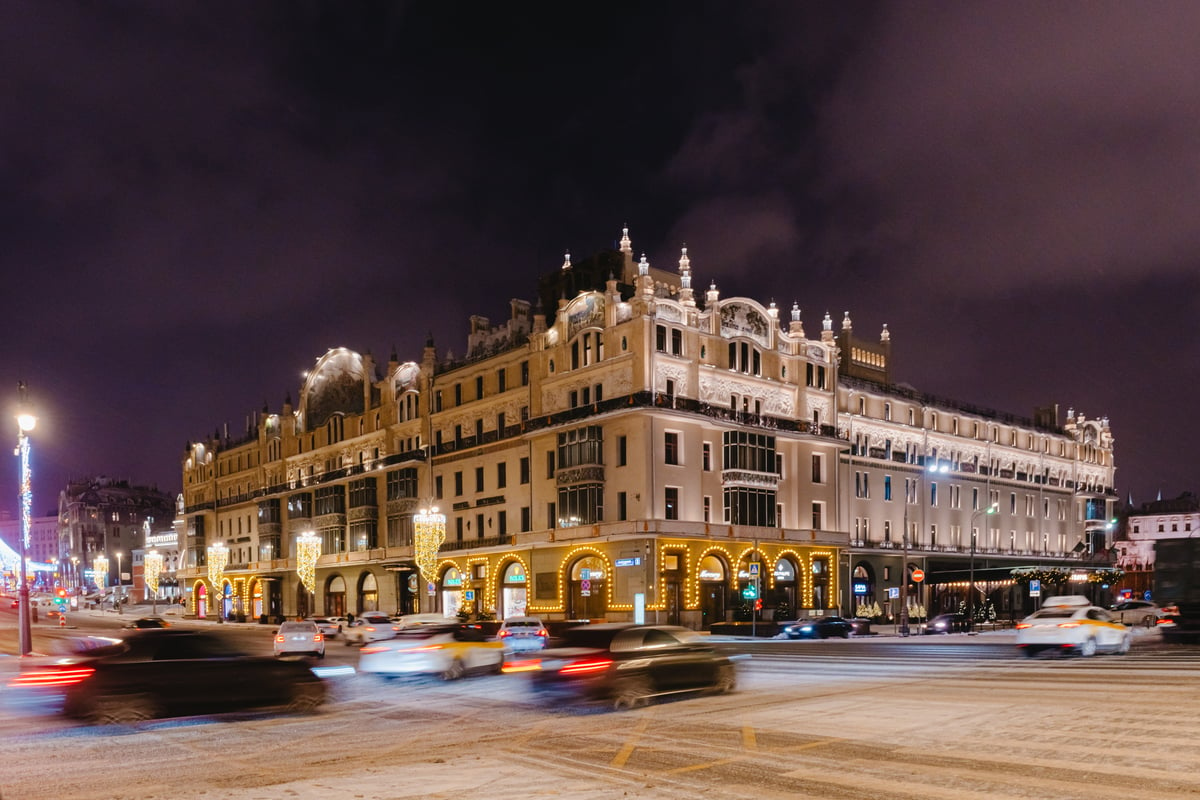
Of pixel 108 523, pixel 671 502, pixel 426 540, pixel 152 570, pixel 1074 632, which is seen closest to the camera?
pixel 1074 632

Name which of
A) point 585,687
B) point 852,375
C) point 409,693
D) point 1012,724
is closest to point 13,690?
point 409,693

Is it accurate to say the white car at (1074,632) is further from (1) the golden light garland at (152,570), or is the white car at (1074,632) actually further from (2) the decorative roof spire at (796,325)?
(1) the golden light garland at (152,570)

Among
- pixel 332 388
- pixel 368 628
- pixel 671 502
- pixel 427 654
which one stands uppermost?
pixel 332 388

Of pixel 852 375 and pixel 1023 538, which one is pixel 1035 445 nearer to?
pixel 1023 538

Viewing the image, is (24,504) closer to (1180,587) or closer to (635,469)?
(635,469)

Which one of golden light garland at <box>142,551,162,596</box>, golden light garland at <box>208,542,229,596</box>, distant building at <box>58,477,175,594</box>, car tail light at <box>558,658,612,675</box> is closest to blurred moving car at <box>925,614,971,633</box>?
car tail light at <box>558,658,612,675</box>

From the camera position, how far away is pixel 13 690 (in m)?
21.5

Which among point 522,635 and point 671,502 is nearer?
point 522,635

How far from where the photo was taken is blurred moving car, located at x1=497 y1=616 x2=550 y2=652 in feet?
117

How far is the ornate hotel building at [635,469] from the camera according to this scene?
5406 cm

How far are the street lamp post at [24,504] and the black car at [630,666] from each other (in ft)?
63.5

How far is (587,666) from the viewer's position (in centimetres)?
1634

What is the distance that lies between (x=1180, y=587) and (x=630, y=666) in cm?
2674

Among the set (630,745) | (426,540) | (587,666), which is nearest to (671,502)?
(426,540)
